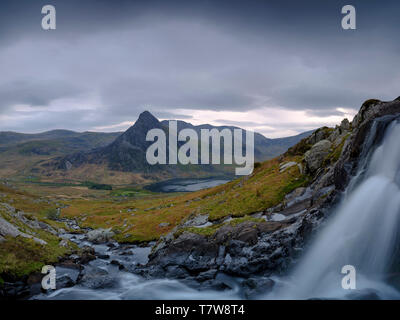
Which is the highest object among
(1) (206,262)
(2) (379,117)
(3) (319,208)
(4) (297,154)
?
(2) (379,117)

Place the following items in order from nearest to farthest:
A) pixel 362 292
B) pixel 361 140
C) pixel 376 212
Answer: pixel 362 292
pixel 376 212
pixel 361 140

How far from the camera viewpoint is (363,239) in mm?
21266

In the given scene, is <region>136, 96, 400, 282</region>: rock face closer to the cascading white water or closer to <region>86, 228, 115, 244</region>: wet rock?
the cascading white water

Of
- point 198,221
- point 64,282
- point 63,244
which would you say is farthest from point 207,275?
point 63,244

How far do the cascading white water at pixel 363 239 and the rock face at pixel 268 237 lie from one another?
160 centimetres

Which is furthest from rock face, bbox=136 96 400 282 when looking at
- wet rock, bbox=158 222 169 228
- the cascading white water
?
wet rock, bbox=158 222 169 228

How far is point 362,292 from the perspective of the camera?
1950 centimetres

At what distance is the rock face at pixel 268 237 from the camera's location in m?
25.3

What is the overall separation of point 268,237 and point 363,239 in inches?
392

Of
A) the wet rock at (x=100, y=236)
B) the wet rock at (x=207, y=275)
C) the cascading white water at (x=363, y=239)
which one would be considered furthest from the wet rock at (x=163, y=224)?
the cascading white water at (x=363, y=239)

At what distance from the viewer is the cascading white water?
65.1 ft
